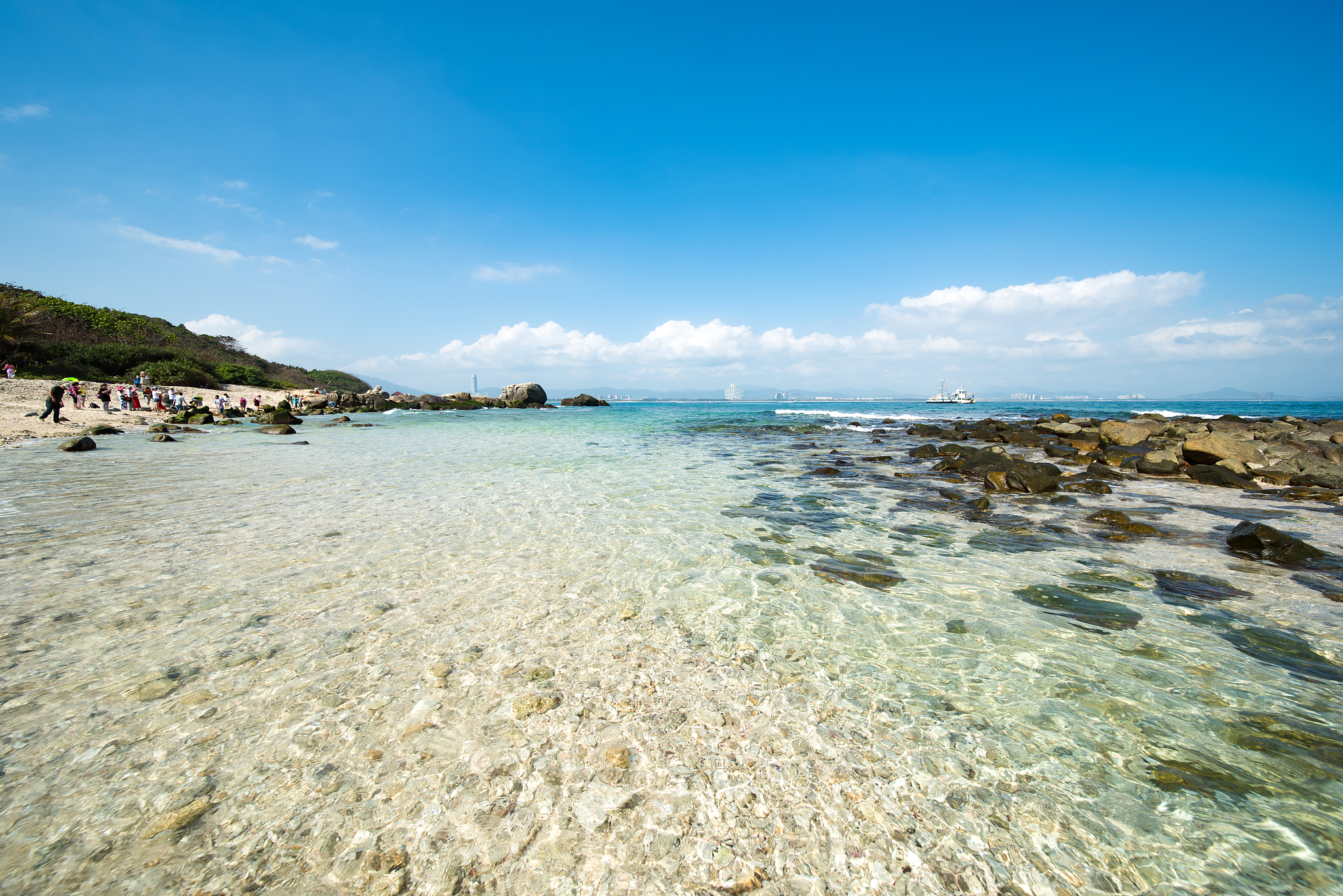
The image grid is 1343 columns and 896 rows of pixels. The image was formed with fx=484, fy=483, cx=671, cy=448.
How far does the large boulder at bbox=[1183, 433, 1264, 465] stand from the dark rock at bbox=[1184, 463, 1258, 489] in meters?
0.91

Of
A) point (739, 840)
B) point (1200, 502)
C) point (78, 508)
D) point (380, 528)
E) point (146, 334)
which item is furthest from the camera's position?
point (146, 334)

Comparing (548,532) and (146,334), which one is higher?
(146,334)

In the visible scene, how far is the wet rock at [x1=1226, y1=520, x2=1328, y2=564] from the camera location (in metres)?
6.27

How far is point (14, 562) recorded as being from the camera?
543cm

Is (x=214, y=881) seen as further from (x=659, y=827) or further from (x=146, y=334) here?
(x=146, y=334)

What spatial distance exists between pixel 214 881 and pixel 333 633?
2.28m

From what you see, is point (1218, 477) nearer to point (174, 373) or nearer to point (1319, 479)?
point (1319, 479)

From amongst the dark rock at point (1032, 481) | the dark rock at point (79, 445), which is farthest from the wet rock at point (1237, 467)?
the dark rock at point (79, 445)

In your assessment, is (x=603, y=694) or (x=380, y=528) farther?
(x=380, y=528)

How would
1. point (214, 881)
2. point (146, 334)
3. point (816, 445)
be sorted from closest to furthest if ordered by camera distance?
1. point (214, 881)
2. point (816, 445)
3. point (146, 334)

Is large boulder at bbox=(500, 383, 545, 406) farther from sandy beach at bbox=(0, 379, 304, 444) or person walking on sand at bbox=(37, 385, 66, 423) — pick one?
person walking on sand at bbox=(37, 385, 66, 423)

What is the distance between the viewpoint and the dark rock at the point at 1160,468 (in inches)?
504

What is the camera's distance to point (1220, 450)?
→ 12906 millimetres

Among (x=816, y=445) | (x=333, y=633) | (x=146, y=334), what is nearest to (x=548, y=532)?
(x=333, y=633)
